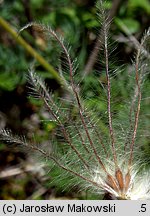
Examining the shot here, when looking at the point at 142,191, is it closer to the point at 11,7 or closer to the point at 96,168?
the point at 96,168

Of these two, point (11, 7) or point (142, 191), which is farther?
point (11, 7)

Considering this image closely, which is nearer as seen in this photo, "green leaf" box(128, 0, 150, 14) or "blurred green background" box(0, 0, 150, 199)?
"blurred green background" box(0, 0, 150, 199)

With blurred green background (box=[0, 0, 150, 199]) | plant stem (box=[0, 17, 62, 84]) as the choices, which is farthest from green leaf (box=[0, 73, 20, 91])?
plant stem (box=[0, 17, 62, 84])

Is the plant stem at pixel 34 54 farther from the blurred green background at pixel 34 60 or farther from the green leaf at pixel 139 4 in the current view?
the green leaf at pixel 139 4

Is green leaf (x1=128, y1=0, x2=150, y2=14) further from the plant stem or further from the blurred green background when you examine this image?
the plant stem

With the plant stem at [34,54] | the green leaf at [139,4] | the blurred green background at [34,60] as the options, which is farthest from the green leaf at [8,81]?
the green leaf at [139,4]

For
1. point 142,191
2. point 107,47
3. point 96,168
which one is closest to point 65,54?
point 107,47

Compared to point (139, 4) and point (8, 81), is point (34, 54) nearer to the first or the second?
point (8, 81)

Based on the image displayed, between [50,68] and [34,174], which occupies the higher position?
[50,68]
